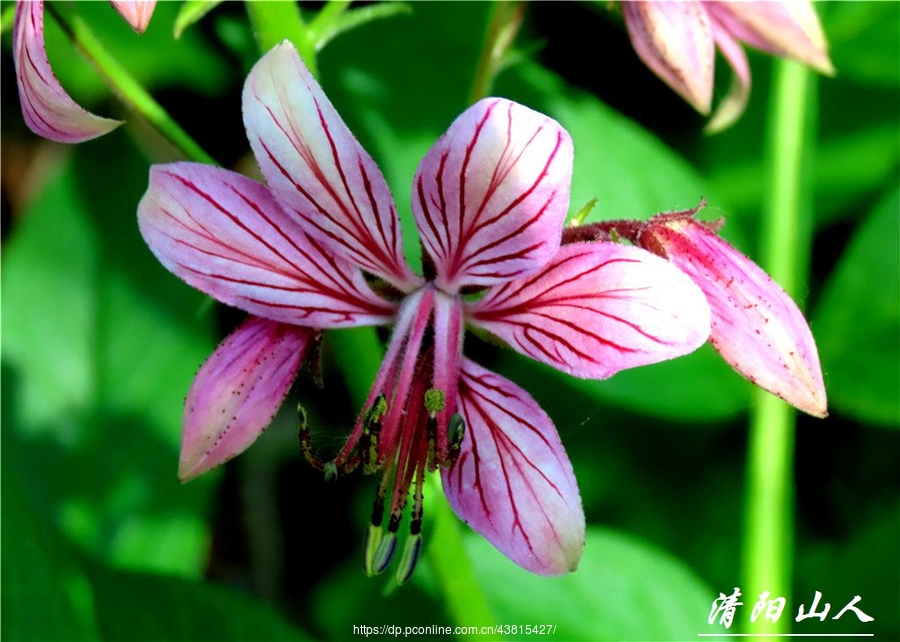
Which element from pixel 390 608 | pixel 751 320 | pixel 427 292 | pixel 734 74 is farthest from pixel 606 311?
pixel 390 608

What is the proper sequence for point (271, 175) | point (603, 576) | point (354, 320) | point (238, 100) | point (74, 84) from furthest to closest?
point (238, 100), point (74, 84), point (603, 576), point (354, 320), point (271, 175)

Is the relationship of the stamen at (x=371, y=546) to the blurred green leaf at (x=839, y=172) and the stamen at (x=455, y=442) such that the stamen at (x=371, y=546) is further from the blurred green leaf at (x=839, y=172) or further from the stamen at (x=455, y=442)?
the blurred green leaf at (x=839, y=172)

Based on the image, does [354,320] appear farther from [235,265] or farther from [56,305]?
[56,305]

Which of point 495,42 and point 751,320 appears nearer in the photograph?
point 751,320

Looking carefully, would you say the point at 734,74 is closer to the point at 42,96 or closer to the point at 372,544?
the point at 372,544

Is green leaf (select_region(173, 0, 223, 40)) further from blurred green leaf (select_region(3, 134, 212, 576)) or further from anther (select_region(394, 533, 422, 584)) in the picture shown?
blurred green leaf (select_region(3, 134, 212, 576))

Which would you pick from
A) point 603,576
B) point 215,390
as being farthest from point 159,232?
point 603,576
